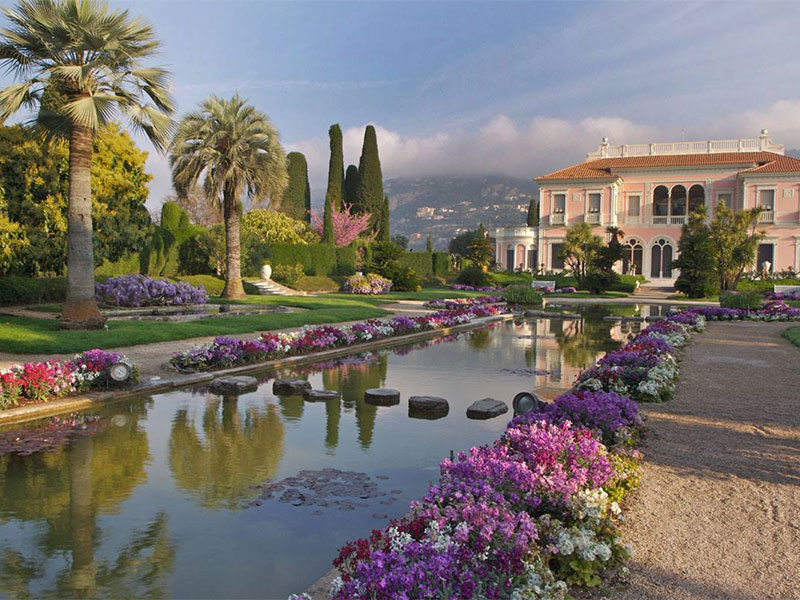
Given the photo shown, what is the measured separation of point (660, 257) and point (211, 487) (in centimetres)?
5171

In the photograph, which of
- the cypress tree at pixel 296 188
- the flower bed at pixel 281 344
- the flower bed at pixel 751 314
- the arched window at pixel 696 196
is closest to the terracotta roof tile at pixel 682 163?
the arched window at pixel 696 196

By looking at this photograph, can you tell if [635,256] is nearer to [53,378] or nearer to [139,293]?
[139,293]

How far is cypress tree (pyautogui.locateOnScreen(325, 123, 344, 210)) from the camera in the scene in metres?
52.4

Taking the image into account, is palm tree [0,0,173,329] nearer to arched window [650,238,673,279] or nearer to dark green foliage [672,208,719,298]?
dark green foliage [672,208,719,298]

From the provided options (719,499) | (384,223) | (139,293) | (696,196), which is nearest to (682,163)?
(696,196)

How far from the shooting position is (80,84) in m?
13.4

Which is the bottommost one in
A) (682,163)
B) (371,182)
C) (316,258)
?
(316,258)

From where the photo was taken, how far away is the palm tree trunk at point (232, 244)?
23.8 metres

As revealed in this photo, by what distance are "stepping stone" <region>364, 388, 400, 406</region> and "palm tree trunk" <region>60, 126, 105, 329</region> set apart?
8.12 metres

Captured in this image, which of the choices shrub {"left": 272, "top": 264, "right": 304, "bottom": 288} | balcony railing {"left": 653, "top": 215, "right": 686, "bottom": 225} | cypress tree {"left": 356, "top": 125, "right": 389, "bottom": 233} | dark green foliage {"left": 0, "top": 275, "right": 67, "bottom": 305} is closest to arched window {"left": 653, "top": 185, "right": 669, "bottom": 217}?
balcony railing {"left": 653, "top": 215, "right": 686, "bottom": 225}

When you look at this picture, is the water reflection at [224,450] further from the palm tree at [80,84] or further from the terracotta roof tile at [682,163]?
the terracotta roof tile at [682,163]

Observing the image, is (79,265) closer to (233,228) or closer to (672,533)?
(233,228)

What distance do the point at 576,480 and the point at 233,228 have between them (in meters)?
21.7

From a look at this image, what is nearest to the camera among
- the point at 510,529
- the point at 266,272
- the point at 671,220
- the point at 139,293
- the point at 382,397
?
the point at 510,529
